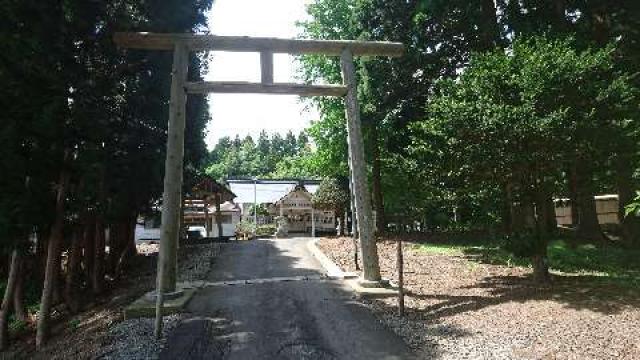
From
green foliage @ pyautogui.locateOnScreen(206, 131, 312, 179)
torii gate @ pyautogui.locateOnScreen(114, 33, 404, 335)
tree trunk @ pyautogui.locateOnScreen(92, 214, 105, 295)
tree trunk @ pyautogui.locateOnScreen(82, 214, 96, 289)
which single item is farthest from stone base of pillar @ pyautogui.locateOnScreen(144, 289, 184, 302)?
green foliage @ pyautogui.locateOnScreen(206, 131, 312, 179)

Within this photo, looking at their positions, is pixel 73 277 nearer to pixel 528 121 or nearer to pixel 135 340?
pixel 135 340

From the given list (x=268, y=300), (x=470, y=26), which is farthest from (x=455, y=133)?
(x=470, y=26)

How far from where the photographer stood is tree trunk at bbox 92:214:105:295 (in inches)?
656

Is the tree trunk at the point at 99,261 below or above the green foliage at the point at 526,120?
below

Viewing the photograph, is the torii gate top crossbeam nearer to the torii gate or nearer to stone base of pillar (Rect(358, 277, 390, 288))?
the torii gate

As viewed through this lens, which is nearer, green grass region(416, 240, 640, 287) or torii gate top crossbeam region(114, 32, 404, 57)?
torii gate top crossbeam region(114, 32, 404, 57)

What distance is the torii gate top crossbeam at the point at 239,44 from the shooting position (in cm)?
1123

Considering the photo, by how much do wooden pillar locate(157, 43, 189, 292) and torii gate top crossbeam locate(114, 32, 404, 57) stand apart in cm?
32

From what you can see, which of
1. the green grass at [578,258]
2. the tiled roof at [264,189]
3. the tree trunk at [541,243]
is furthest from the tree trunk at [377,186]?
the tiled roof at [264,189]

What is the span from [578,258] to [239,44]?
12.4m

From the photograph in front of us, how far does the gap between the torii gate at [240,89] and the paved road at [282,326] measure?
1.21 m

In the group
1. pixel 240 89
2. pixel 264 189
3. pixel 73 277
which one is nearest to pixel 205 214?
pixel 264 189

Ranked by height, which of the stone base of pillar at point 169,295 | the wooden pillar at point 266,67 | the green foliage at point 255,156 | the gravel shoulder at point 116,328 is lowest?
the gravel shoulder at point 116,328

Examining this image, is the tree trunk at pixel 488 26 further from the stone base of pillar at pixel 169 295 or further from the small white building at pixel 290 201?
the small white building at pixel 290 201
